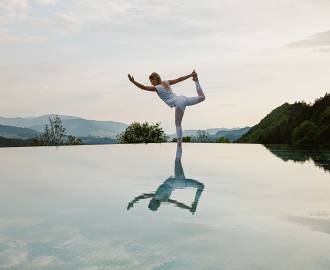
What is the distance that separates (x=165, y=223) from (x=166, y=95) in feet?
28.6

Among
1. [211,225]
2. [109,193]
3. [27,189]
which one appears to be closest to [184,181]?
[109,193]

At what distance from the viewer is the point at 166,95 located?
1238 centimetres

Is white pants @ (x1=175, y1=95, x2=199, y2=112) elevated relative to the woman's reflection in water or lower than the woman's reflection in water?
elevated

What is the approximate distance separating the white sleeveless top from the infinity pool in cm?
538

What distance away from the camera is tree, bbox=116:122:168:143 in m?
35.7

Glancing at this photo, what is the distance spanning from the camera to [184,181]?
6.79 metres

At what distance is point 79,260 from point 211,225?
1395mm

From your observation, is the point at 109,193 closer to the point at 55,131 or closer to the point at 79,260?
the point at 79,260

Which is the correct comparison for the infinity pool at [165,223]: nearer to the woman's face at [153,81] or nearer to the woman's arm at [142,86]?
the woman's arm at [142,86]

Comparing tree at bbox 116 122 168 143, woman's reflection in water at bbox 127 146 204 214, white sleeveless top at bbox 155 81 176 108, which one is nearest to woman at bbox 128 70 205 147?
white sleeveless top at bbox 155 81 176 108

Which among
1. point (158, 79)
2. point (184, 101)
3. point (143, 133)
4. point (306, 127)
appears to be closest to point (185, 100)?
point (184, 101)

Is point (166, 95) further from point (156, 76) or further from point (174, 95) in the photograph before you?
point (156, 76)

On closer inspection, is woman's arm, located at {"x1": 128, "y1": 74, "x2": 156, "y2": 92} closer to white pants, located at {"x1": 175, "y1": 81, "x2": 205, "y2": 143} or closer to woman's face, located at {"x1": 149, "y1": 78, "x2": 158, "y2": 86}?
woman's face, located at {"x1": 149, "y1": 78, "x2": 158, "y2": 86}

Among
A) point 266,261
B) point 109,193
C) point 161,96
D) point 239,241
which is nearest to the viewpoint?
point 266,261
